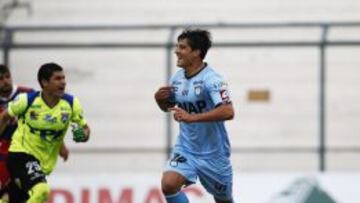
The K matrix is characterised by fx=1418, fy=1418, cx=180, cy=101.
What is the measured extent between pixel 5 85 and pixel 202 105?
2727mm

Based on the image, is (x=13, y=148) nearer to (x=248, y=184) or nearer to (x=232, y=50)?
(x=248, y=184)

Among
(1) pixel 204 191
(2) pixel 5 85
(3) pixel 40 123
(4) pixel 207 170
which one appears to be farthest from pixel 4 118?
(1) pixel 204 191

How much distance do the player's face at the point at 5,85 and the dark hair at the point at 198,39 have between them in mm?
2516

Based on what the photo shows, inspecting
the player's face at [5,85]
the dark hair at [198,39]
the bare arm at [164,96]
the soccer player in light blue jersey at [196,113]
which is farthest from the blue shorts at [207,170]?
the player's face at [5,85]

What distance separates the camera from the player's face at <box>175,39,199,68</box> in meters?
10.7

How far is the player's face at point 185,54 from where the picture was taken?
10.7m

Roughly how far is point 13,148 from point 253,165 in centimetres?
665

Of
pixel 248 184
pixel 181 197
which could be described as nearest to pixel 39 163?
pixel 181 197

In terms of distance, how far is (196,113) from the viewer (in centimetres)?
1067

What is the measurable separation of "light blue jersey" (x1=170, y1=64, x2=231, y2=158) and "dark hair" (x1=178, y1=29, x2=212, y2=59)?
0.15 meters

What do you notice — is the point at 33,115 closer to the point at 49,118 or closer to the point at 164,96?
the point at 49,118

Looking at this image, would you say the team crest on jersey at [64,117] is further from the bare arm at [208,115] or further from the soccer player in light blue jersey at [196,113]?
the bare arm at [208,115]

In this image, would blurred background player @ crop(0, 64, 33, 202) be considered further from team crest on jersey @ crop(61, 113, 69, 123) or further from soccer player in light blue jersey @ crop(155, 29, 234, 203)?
soccer player in light blue jersey @ crop(155, 29, 234, 203)

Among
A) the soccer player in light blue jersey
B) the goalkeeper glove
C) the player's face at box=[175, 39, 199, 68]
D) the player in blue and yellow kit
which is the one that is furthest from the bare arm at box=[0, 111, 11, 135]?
the player's face at box=[175, 39, 199, 68]
